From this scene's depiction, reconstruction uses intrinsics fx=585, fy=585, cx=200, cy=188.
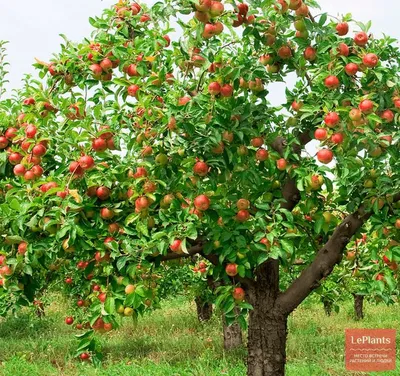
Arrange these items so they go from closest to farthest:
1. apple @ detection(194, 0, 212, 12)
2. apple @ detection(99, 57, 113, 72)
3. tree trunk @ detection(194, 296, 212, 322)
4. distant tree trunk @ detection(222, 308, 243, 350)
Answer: apple @ detection(194, 0, 212, 12)
apple @ detection(99, 57, 113, 72)
distant tree trunk @ detection(222, 308, 243, 350)
tree trunk @ detection(194, 296, 212, 322)

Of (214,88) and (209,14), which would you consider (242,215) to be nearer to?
(214,88)

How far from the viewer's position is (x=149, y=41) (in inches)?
184

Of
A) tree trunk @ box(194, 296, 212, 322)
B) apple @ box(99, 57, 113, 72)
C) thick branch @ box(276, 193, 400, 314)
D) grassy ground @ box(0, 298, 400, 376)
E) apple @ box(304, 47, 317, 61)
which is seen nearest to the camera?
apple @ box(304, 47, 317, 61)

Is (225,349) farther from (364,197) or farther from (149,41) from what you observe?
(149,41)

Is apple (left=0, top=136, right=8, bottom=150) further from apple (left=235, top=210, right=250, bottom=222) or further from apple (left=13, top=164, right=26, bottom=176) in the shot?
apple (left=235, top=210, right=250, bottom=222)

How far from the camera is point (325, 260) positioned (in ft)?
17.0

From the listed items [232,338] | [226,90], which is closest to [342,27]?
[226,90]

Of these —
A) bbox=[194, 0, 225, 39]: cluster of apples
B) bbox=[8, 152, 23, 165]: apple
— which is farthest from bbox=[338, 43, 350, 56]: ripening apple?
bbox=[8, 152, 23, 165]: apple

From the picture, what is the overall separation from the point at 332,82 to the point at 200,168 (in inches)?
44.1

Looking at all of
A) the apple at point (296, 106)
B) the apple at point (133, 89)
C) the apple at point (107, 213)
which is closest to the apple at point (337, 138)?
the apple at point (296, 106)

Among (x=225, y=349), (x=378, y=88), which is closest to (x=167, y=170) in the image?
(x=378, y=88)

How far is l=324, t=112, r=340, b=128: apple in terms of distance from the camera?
3.97m

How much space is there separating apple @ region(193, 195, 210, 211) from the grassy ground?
15.6ft

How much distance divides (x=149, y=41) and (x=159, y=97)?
52 cm
